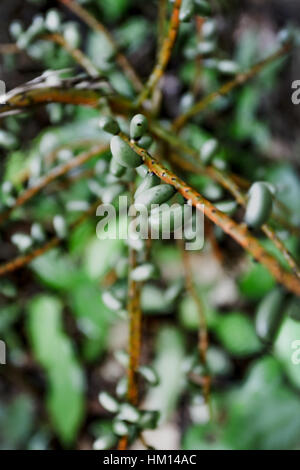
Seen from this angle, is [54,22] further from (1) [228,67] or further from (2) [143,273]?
(2) [143,273]

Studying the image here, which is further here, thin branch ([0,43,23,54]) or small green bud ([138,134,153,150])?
thin branch ([0,43,23,54])

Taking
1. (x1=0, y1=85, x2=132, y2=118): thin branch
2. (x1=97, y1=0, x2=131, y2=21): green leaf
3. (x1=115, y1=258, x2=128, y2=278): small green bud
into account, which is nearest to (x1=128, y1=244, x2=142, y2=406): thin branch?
(x1=115, y1=258, x2=128, y2=278): small green bud

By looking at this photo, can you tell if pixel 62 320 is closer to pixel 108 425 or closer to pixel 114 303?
pixel 108 425

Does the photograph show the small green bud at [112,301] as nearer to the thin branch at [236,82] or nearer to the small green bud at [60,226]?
the small green bud at [60,226]

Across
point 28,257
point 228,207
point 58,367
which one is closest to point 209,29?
point 228,207

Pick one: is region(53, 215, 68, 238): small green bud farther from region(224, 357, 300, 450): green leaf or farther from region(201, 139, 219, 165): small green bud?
region(224, 357, 300, 450): green leaf

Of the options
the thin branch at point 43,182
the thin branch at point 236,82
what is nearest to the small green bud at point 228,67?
the thin branch at point 236,82

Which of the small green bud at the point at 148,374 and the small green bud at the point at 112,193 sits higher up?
the small green bud at the point at 112,193

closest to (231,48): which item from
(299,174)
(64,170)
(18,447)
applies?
(299,174)
